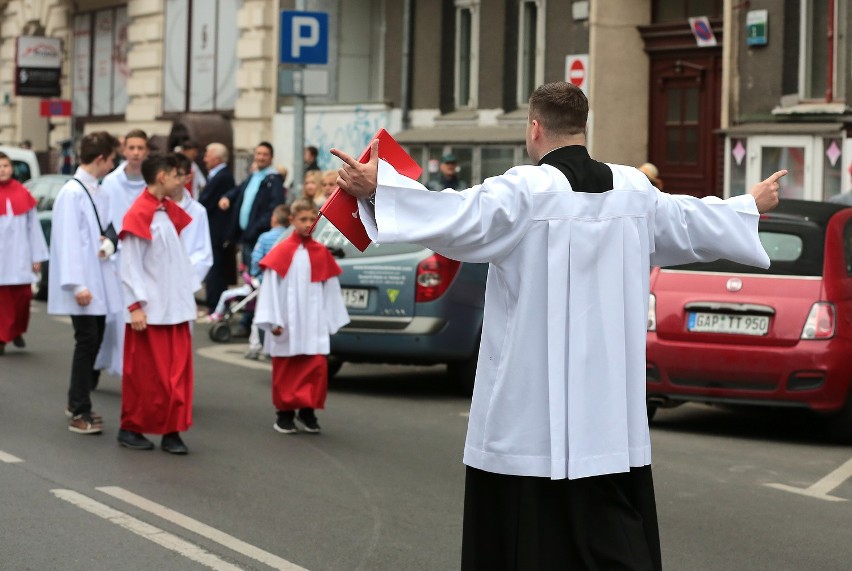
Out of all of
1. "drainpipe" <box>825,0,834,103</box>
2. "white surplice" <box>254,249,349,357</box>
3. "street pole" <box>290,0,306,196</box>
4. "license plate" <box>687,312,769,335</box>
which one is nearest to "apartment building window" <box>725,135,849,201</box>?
"drainpipe" <box>825,0,834,103</box>

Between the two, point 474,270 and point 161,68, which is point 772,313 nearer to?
point 474,270

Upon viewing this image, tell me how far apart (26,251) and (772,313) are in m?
7.47

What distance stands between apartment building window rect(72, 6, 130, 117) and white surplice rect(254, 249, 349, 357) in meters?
24.6

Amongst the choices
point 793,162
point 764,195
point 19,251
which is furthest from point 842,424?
point 793,162

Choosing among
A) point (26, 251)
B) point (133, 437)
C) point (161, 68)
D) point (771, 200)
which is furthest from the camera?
point (161, 68)

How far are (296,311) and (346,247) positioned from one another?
6.50 feet

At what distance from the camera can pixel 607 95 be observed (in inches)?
851

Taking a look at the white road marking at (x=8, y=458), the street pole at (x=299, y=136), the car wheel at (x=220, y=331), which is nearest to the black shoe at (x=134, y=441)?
the white road marking at (x=8, y=458)

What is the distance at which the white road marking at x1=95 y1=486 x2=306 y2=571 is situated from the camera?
700cm

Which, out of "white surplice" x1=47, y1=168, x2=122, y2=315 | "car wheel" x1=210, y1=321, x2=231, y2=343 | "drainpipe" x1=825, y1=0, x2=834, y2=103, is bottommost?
"car wheel" x1=210, y1=321, x2=231, y2=343

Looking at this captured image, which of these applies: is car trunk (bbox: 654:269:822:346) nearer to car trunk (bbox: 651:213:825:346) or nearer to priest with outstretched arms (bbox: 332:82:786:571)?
car trunk (bbox: 651:213:825:346)

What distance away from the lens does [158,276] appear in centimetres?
990

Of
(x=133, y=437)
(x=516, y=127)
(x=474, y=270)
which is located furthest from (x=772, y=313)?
(x=516, y=127)

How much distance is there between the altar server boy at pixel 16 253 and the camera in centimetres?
1488
